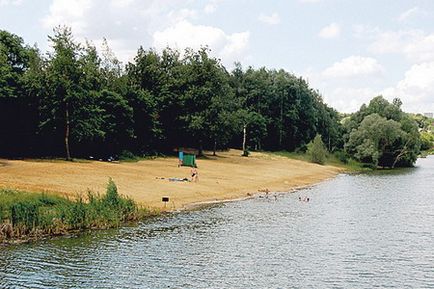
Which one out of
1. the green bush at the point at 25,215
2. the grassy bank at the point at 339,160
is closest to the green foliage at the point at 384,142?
the grassy bank at the point at 339,160

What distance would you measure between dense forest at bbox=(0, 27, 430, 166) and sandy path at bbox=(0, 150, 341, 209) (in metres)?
6.67

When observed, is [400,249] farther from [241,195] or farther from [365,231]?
[241,195]

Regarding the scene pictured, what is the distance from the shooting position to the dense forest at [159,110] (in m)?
72.1

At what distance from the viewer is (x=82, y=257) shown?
28.9 m

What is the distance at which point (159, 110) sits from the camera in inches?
3799

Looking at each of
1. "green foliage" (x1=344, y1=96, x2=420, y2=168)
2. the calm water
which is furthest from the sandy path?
"green foliage" (x1=344, y1=96, x2=420, y2=168)

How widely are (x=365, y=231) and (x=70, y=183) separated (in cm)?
2697

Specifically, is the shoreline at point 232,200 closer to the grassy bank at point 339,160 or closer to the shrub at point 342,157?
the grassy bank at point 339,160

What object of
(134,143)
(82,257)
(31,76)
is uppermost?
(31,76)

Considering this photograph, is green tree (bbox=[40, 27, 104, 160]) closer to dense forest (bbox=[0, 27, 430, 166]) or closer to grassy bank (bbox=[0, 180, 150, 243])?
dense forest (bbox=[0, 27, 430, 166])

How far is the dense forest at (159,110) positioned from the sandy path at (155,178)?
6.67 meters

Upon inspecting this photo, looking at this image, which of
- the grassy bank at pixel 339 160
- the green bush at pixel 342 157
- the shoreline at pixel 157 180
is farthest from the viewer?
the green bush at pixel 342 157

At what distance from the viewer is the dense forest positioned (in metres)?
72.1

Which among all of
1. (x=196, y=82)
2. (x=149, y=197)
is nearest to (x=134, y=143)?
(x=196, y=82)
